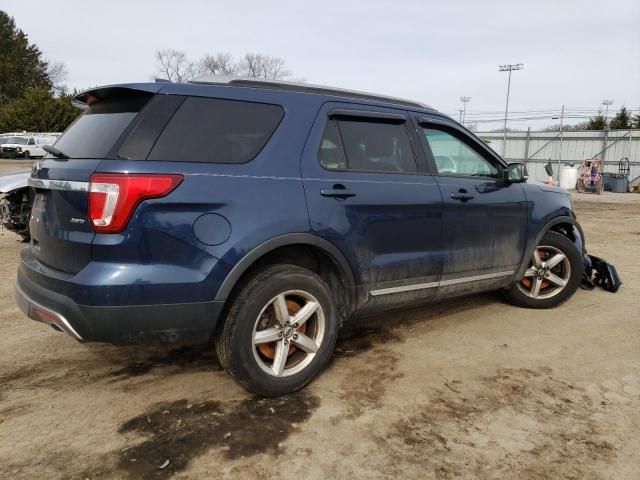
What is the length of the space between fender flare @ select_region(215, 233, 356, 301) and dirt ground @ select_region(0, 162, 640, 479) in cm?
72

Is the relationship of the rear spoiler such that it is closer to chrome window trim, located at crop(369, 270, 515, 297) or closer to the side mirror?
chrome window trim, located at crop(369, 270, 515, 297)

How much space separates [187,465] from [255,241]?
1175mm

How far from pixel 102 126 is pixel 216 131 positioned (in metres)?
0.66

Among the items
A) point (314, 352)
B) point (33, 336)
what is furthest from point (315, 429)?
point (33, 336)

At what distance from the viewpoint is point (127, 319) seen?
2631mm

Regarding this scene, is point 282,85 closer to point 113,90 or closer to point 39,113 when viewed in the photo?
point 113,90

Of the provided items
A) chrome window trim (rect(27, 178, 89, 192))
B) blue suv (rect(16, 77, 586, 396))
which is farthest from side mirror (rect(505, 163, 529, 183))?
chrome window trim (rect(27, 178, 89, 192))

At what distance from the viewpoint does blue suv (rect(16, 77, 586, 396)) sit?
2.62 metres

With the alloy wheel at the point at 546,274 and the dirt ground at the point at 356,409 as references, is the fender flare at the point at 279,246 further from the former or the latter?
the alloy wheel at the point at 546,274

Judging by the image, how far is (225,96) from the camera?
3.00 meters

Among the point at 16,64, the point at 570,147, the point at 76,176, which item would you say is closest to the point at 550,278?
the point at 76,176

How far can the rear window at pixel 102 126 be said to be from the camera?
2.79 m

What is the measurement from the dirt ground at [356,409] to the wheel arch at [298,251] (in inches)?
24.5

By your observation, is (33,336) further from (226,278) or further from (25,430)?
(226,278)
